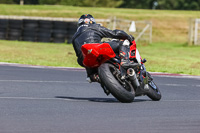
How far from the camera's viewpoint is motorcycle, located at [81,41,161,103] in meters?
9.09

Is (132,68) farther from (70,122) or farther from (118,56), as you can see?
(70,122)

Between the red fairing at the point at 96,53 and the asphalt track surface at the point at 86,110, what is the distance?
739 mm

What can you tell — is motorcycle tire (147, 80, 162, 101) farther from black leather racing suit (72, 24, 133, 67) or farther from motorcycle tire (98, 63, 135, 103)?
black leather racing suit (72, 24, 133, 67)

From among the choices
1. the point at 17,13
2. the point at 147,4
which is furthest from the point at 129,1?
the point at 17,13

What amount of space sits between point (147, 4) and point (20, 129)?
98099mm

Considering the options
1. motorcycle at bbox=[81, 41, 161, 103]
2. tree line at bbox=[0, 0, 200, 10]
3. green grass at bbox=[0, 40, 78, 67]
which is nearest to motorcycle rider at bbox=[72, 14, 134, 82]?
motorcycle at bbox=[81, 41, 161, 103]

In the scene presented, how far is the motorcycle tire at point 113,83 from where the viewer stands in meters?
9.10

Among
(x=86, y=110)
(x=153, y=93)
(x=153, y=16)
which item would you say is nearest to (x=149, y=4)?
(x=153, y=16)

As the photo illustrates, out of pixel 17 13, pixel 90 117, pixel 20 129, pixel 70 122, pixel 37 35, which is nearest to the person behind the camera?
pixel 20 129

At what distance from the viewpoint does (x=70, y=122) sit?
706cm

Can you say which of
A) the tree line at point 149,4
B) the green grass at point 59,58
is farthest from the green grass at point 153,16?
the tree line at point 149,4

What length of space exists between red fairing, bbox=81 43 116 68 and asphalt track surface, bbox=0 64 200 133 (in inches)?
29.1

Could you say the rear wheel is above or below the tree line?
above

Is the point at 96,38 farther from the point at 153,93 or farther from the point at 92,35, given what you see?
the point at 153,93
